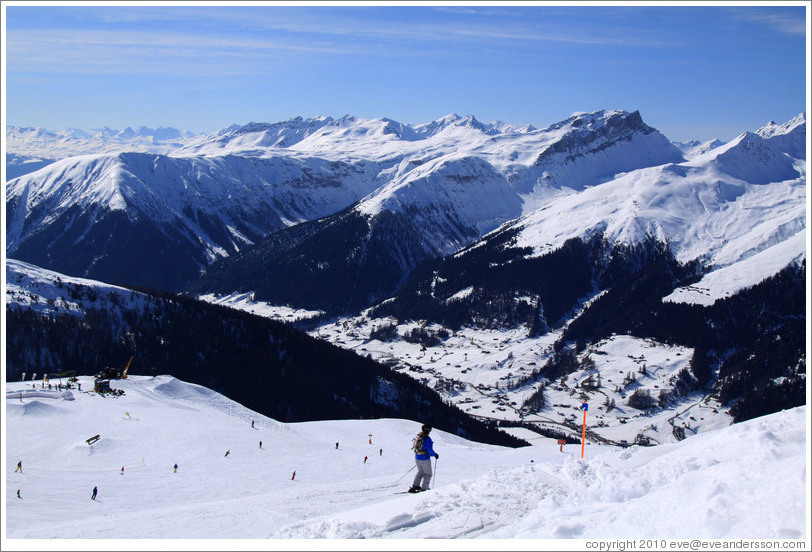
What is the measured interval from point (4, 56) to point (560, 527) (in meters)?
31.1

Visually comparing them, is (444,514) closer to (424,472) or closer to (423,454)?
(423,454)

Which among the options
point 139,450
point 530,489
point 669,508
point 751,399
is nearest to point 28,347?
point 139,450

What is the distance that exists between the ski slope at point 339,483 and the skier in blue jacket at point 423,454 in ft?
5.63

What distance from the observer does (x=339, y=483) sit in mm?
46312

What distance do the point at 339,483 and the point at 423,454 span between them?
18555mm

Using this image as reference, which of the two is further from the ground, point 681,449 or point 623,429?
point 681,449

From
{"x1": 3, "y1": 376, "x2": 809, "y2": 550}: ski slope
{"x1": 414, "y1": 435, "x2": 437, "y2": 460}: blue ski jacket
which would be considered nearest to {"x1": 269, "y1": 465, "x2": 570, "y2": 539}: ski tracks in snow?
{"x1": 3, "y1": 376, "x2": 809, "y2": 550}: ski slope

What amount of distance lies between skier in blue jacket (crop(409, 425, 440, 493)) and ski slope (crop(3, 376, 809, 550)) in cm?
172

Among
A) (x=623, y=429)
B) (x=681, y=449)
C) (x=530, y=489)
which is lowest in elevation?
(x=623, y=429)

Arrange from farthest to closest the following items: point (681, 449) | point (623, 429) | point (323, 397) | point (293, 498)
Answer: point (623, 429), point (323, 397), point (293, 498), point (681, 449)

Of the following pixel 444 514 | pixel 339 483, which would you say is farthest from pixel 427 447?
pixel 339 483

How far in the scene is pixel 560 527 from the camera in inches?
826

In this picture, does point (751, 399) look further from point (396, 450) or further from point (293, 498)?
point (293, 498)

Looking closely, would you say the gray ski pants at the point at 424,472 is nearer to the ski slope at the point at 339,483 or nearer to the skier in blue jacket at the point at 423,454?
the skier in blue jacket at the point at 423,454
